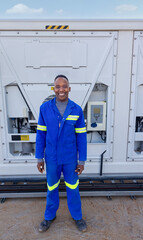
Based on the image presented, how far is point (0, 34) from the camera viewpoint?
229 centimetres

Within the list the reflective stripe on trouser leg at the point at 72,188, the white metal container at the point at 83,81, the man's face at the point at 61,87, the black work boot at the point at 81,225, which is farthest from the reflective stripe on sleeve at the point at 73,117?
the black work boot at the point at 81,225

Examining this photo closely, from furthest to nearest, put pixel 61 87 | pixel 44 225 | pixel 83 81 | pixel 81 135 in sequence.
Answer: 1. pixel 83 81
2. pixel 44 225
3. pixel 81 135
4. pixel 61 87

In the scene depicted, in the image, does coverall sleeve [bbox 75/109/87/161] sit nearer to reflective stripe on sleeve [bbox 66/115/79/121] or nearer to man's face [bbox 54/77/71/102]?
reflective stripe on sleeve [bbox 66/115/79/121]

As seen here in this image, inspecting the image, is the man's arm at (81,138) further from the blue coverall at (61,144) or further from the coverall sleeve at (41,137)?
the coverall sleeve at (41,137)

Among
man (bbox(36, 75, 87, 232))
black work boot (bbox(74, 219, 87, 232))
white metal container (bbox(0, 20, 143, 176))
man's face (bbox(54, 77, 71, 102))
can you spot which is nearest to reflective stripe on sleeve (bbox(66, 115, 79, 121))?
man (bbox(36, 75, 87, 232))

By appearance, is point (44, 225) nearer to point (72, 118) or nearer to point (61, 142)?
point (61, 142)

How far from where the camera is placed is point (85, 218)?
213 cm

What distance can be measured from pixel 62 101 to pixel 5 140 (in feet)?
4.25

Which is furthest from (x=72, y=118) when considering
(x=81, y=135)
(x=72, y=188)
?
(x=72, y=188)

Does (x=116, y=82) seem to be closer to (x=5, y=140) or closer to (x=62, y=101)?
(x=62, y=101)

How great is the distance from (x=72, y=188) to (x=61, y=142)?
57 cm

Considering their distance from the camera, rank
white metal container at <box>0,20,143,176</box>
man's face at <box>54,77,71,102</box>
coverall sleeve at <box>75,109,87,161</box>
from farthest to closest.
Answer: white metal container at <box>0,20,143,176</box> → coverall sleeve at <box>75,109,87,161</box> → man's face at <box>54,77,71,102</box>

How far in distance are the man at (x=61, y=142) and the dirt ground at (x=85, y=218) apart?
0.35 feet

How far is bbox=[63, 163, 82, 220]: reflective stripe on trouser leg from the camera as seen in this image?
1.90 meters
